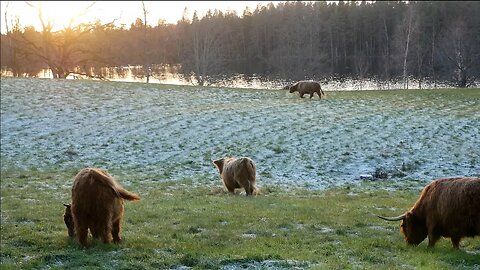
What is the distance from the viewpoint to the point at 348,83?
57781 millimetres

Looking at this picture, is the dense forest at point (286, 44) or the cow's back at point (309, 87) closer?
the cow's back at point (309, 87)

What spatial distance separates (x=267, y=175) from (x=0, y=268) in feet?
37.6

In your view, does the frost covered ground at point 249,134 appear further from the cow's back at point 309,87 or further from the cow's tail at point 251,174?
the cow's tail at point 251,174

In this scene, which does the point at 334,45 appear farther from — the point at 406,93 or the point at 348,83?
the point at 406,93

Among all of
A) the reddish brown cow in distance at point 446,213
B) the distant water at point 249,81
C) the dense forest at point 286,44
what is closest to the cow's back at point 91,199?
the reddish brown cow in distance at point 446,213

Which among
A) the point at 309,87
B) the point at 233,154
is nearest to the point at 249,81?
the point at 309,87

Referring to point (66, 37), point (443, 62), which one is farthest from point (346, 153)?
point (443, 62)

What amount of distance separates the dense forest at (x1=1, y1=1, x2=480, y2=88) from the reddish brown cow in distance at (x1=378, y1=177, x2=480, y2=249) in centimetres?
4455

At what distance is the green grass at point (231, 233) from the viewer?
25.0 feet

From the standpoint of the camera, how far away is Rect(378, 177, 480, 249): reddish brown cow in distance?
25.2 ft

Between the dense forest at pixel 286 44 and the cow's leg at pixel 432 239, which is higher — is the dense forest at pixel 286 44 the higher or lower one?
the higher one

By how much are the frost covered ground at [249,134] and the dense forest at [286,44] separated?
71.5ft

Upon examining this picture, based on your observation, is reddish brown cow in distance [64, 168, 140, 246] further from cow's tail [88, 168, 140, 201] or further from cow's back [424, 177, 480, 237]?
cow's back [424, 177, 480, 237]

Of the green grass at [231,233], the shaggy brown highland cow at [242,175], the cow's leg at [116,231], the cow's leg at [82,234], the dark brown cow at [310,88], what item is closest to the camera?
the green grass at [231,233]
